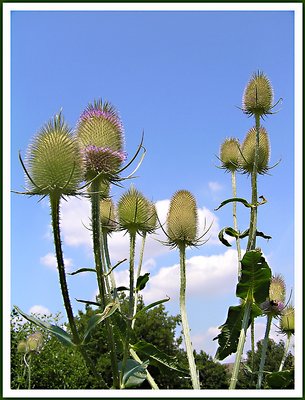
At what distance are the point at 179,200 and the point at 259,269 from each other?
4.01ft

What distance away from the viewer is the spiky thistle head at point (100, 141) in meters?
3.79

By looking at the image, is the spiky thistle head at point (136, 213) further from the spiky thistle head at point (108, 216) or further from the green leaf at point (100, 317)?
the green leaf at point (100, 317)

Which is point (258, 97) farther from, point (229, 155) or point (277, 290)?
point (277, 290)

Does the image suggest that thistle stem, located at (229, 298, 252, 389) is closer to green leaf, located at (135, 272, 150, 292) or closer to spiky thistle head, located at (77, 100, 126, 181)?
green leaf, located at (135, 272, 150, 292)

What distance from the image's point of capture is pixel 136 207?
15.9ft

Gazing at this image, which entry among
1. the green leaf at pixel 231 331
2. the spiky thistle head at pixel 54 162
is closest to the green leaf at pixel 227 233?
the green leaf at pixel 231 331

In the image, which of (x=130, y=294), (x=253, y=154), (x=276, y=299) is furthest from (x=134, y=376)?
(x=253, y=154)

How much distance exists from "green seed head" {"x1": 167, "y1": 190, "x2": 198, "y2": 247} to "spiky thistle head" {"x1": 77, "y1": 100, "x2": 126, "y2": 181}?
143 cm

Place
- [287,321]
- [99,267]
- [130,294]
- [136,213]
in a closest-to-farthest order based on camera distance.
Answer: [99,267]
[130,294]
[136,213]
[287,321]

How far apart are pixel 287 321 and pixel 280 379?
1484mm

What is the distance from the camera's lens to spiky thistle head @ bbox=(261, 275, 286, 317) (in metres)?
5.96

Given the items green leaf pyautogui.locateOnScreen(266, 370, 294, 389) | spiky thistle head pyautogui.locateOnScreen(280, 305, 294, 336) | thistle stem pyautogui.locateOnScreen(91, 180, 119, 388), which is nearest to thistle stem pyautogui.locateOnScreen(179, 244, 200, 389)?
green leaf pyautogui.locateOnScreen(266, 370, 294, 389)

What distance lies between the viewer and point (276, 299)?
6.00 m

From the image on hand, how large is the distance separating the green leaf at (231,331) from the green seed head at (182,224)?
87cm
